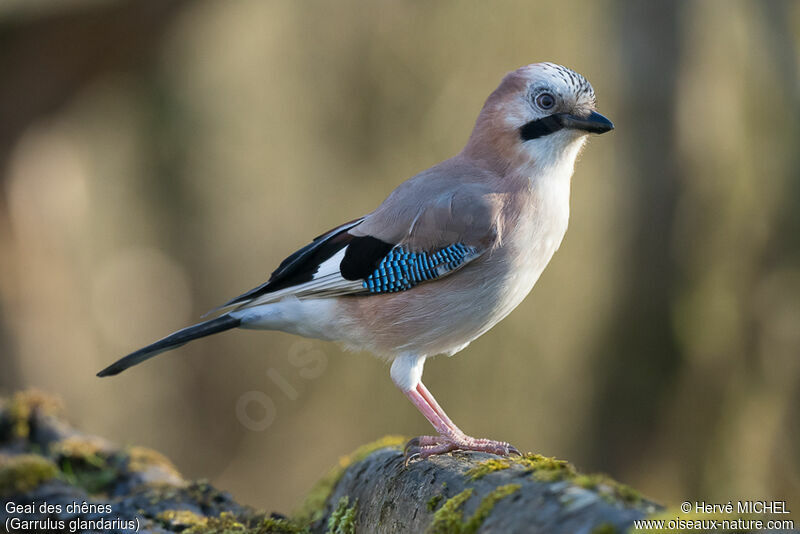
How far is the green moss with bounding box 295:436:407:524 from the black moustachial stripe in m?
1.72

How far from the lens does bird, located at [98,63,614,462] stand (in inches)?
149

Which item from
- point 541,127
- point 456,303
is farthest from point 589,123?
point 456,303

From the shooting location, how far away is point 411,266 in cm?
390

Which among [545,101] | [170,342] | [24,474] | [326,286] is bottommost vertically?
[24,474]

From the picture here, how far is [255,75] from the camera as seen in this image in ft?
29.6

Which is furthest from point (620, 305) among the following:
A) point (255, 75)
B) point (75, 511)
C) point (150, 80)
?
point (75, 511)

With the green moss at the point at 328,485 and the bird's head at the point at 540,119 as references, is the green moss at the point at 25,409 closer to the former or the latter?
the green moss at the point at 328,485

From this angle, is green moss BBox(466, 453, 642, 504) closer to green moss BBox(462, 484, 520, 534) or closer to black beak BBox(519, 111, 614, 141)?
green moss BBox(462, 484, 520, 534)

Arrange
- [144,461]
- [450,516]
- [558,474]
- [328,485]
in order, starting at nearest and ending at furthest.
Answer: [558,474], [450,516], [328,485], [144,461]

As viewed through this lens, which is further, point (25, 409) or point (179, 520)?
point (25, 409)

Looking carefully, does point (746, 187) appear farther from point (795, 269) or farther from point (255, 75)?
point (255, 75)

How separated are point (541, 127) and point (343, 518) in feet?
7.00

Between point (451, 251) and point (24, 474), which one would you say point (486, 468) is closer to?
point (451, 251)

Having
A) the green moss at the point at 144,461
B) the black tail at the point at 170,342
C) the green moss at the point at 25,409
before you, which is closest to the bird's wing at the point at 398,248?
the black tail at the point at 170,342
